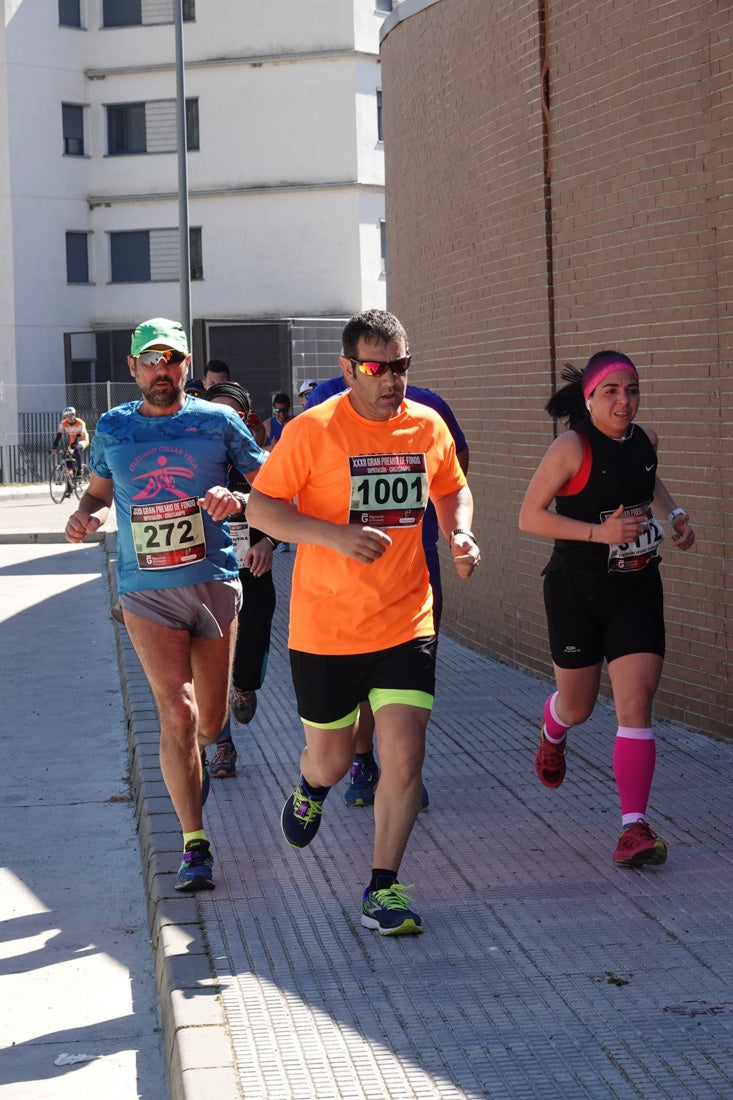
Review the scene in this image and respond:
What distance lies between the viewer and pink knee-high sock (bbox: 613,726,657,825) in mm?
6176

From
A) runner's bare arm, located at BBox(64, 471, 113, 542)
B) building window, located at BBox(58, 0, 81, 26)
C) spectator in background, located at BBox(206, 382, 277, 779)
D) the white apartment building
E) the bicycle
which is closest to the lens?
runner's bare arm, located at BBox(64, 471, 113, 542)

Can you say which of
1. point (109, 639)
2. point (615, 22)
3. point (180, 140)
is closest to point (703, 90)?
point (615, 22)

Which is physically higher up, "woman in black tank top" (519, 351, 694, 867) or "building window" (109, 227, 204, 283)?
"building window" (109, 227, 204, 283)

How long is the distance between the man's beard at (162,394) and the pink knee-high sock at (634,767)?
2.08 meters

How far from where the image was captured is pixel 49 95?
46.4m

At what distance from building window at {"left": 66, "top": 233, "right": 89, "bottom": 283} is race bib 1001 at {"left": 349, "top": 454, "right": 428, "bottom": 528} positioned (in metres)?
43.5

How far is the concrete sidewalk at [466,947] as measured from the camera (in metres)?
4.40

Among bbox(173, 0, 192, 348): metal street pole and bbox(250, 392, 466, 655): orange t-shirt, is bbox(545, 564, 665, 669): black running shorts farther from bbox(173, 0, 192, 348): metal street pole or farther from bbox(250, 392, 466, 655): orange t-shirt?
bbox(173, 0, 192, 348): metal street pole

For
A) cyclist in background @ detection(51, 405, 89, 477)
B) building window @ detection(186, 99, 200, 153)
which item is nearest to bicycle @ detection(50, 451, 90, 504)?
cyclist in background @ detection(51, 405, 89, 477)

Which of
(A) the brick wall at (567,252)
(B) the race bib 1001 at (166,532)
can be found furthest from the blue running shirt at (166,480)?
(A) the brick wall at (567,252)

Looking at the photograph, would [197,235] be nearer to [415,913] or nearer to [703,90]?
[703,90]

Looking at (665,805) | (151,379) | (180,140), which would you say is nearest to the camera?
(151,379)

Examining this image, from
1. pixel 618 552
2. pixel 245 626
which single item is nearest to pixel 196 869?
pixel 618 552

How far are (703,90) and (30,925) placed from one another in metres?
5.12
